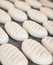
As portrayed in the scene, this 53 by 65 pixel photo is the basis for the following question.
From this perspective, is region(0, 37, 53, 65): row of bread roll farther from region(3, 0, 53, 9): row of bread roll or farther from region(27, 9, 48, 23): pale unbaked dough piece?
region(3, 0, 53, 9): row of bread roll

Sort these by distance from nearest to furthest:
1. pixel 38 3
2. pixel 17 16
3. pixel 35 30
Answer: pixel 35 30 < pixel 17 16 < pixel 38 3

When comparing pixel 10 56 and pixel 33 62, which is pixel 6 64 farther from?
pixel 33 62

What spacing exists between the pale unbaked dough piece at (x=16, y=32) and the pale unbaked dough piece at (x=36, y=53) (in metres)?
0.09

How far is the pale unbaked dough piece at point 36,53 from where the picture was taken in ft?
2.88

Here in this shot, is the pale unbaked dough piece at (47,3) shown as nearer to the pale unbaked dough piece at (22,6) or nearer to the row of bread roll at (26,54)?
the pale unbaked dough piece at (22,6)

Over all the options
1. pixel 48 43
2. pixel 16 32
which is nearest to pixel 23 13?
pixel 16 32

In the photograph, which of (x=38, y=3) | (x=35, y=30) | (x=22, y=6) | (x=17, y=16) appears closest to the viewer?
(x=35, y=30)

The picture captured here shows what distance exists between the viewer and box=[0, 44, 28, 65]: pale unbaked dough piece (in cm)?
82

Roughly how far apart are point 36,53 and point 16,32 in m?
0.24

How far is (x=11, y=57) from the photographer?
33.4 inches

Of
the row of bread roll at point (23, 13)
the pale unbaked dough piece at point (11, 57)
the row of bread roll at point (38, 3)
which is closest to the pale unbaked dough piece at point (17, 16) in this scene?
the row of bread roll at point (23, 13)

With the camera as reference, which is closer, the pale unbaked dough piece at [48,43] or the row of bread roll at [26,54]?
the row of bread roll at [26,54]

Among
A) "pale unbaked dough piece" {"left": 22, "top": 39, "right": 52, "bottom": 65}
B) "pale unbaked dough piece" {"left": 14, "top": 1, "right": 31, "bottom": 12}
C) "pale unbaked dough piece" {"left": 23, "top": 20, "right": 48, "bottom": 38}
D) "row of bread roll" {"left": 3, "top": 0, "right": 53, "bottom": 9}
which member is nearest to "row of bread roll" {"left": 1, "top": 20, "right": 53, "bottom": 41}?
"pale unbaked dough piece" {"left": 23, "top": 20, "right": 48, "bottom": 38}

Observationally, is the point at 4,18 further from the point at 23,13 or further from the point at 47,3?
the point at 47,3
